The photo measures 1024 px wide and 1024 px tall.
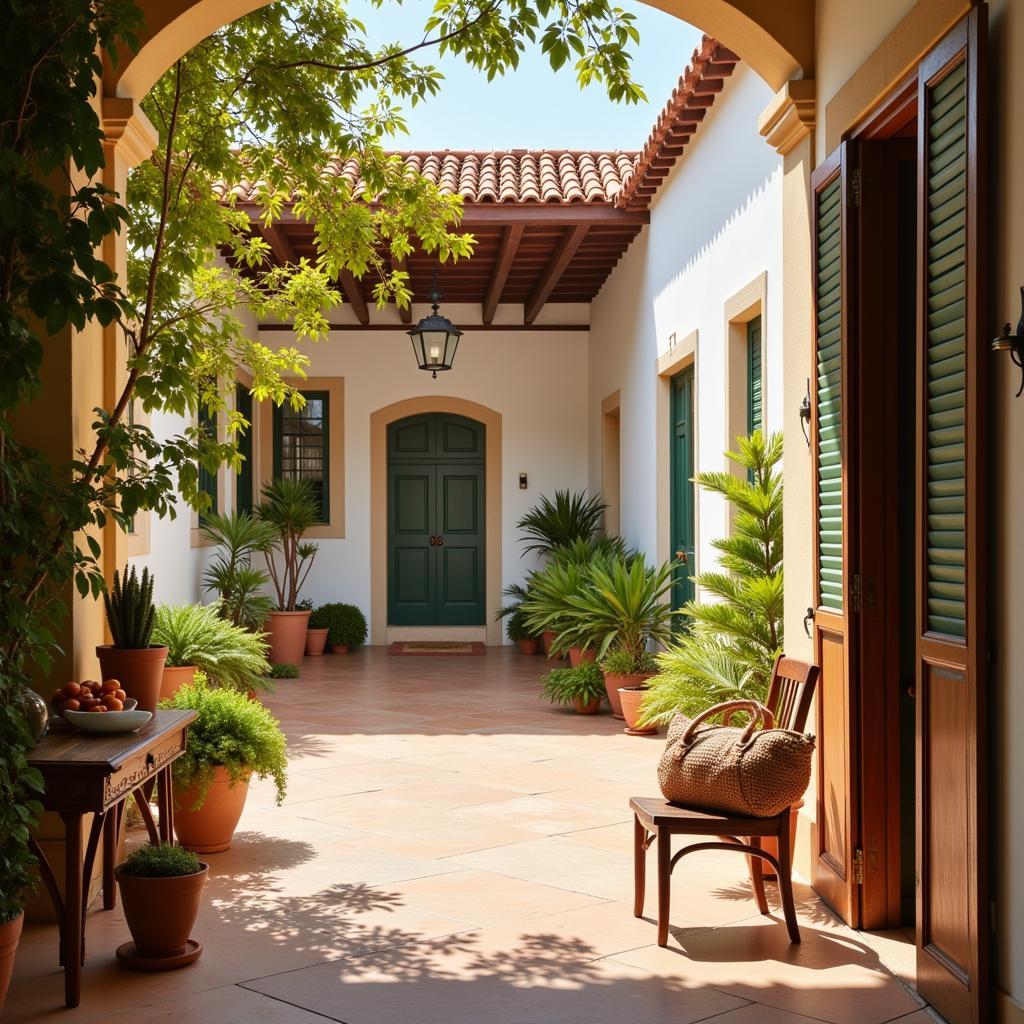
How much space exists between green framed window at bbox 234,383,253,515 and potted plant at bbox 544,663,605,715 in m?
4.32

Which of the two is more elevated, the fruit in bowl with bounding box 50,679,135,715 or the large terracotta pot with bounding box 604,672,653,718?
the fruit in bowl with bounding box 50,679,135,715

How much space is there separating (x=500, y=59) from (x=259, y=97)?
1.09 metres

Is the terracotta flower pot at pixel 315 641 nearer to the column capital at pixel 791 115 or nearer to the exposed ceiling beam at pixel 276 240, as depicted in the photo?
the exposed ceiling beam at pixel 276 240

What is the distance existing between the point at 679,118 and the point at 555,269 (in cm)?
361

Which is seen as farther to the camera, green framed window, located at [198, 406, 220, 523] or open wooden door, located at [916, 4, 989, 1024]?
green framed window, located at [198, 406, 220, 523]

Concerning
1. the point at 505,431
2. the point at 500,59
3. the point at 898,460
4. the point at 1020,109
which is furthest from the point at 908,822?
the point at 505,431

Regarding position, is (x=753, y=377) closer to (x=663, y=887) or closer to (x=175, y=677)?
(x=175, y=677)

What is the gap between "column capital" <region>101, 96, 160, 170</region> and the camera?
179 inches

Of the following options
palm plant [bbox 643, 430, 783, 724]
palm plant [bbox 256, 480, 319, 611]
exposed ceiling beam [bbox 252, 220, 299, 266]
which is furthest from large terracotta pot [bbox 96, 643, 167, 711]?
palm plant [bbox 256, 480, 319, 611]

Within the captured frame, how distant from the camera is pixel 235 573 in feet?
34.8

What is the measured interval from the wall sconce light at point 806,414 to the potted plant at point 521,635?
8458 millimetres

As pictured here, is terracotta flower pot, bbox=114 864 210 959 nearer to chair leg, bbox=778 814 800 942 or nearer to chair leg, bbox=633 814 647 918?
chair leg, bbox=633 814 647 918

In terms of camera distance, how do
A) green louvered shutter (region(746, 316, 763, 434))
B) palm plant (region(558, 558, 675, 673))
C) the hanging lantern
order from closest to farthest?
green louvered shutter (region(746, 316, 763, 434)) → palm plant (region(558, 558, 675, 673)) → the hanging lantern

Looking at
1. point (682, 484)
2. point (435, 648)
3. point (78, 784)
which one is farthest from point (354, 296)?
point (78, 784)
